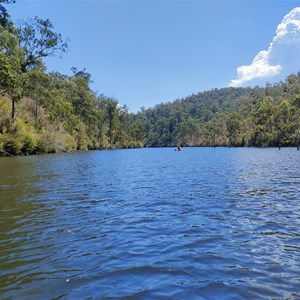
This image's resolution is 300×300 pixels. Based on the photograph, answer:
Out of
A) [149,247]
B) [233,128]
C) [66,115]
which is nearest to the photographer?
[149,247]

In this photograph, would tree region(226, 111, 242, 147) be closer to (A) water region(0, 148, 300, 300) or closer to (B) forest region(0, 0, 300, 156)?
(B) forest region(0, 0, 300, 156)

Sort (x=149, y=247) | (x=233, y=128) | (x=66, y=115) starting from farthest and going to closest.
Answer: (x=233, y=128) → (x=66, y=115) → (x=149, y=247)

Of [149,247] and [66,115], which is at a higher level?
[66,115]

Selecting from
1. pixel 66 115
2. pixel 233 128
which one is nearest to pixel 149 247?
pixel 66 115

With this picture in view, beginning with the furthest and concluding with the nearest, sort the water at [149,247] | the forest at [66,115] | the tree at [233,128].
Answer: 1. the tree at [233,128]
2. the forest at [66,115]
3. the water at [149,247]

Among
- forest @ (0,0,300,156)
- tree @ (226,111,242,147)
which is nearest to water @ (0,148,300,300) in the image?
forest @ (0,0,300,156)

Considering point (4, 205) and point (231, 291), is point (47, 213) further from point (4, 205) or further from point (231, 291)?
point (231, 291)

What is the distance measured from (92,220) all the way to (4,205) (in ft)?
13.8

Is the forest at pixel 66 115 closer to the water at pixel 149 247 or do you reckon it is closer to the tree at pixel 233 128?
the tree at pixel 233 128

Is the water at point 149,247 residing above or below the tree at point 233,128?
below

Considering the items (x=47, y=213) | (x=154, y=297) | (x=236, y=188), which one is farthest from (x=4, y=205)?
(x=236, y=188)

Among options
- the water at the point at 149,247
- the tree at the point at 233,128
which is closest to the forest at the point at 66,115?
the tree at the point at 233,128

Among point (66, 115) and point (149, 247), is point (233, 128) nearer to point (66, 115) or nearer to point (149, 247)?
point (66, 115)

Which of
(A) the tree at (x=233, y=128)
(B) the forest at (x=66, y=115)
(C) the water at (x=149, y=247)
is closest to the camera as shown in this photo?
(C) the water at (x=149, y=247)
